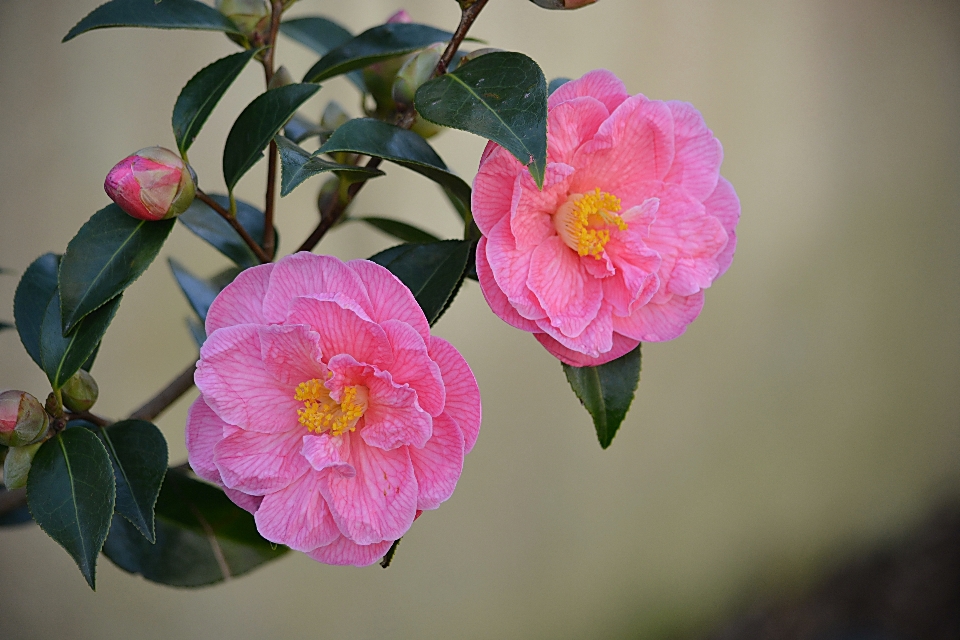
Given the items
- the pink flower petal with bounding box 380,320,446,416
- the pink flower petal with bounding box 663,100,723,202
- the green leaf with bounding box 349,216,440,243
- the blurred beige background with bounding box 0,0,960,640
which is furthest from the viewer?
the blurred beige background with bounding box 0,0,960,640

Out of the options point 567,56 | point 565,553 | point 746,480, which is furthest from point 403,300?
point 746,480

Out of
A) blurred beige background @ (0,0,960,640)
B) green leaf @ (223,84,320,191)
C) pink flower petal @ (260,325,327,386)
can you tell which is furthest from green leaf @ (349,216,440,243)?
blurred beige background @ (0,0,960,640)

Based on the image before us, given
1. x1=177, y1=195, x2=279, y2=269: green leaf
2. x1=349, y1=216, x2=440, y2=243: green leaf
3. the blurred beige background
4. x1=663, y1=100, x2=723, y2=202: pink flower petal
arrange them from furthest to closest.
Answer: the blurred beige background
x1=349, y1=216, x2=440, y2=243: green leaf
x1=177, y1=195, x2=279, y2=269: green leaf
x1=663, y1=100, x2=723, y2=202: pink flower petal

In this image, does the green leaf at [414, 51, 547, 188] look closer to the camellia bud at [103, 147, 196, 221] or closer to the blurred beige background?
the camellia bud at [103, 147, 196, 221]

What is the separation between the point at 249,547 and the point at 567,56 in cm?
151

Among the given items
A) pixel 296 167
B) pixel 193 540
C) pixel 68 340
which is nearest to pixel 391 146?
pixel 296 167

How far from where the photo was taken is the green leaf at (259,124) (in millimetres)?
521

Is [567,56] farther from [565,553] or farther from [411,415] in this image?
[411,415]

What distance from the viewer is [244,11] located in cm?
61

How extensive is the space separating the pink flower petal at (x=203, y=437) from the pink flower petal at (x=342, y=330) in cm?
9

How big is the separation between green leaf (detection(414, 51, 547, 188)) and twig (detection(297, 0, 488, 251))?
0.04 m

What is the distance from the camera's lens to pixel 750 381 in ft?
8.10

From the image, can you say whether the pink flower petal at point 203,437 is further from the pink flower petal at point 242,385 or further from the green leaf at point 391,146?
the green leaf at point 391,146

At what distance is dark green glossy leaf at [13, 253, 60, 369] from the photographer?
0.62 m
